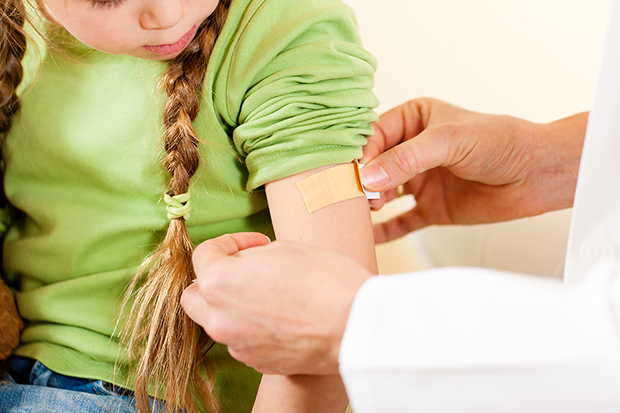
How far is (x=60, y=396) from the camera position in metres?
0.78

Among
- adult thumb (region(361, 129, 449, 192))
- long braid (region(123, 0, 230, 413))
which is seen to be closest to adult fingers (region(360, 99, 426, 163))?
adult thumb (region(361, 129, 449, 192))

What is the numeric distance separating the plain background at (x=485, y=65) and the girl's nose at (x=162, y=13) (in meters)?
0.87

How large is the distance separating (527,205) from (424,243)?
320 millimetres

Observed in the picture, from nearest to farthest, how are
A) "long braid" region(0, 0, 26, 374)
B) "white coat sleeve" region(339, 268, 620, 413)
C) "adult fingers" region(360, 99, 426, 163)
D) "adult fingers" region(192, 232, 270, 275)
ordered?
"white coat sleeve" region(339, 268, 620, 413) < "adult fingers" region(192, 232, 270, 275) < "long braid" region(0, 0, 26, 374) < "adult fingers" region(360, 99, 426, 163)

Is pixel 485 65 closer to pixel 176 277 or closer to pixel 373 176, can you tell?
pixel 373 176

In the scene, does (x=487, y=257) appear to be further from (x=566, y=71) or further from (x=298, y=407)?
(x=298, y=407)

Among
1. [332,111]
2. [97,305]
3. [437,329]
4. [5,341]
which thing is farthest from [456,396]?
[5,341]

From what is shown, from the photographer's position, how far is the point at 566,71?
133cm

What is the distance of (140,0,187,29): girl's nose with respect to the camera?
2.10 feet

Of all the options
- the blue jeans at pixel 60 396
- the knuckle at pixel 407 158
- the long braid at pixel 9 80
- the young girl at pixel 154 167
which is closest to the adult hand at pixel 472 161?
the knuckle at pixel 407 158

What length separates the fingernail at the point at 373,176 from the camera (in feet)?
2.64

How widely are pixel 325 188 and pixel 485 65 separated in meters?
0.86

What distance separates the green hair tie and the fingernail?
0.27 meters

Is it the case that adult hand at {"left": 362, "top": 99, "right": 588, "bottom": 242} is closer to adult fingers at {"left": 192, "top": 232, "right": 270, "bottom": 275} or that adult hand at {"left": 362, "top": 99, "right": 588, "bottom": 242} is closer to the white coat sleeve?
adult fingers at {"left": 192, "top": 232, "right": 270, "bottom": 275}
